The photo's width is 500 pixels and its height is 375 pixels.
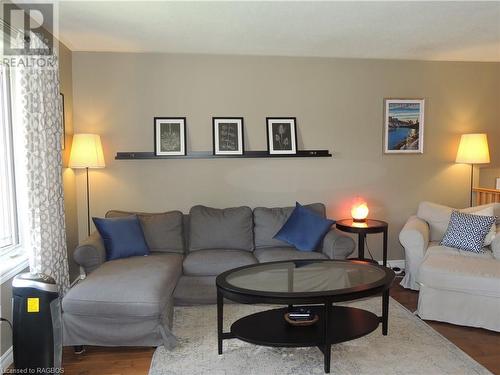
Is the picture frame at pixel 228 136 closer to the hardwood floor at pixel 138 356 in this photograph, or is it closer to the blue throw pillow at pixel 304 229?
the blue throw pillow at pixel 304 229

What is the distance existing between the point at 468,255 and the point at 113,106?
12.6 ft

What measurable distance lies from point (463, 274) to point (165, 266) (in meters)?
2.45

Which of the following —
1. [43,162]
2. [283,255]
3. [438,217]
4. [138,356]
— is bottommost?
[138,356]

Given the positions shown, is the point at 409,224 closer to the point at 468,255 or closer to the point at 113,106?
the point at 468,255

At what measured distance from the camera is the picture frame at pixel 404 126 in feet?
16.1

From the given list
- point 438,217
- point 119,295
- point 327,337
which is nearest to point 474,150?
point 438,217

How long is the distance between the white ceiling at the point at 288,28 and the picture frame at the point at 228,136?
74 centimetres

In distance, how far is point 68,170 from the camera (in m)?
4.30

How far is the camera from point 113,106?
4496 millimetres

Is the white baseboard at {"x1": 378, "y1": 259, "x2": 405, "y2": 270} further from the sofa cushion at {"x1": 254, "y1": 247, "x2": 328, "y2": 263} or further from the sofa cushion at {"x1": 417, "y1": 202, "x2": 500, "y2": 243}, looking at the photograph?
the sofa cushion at {"x1": 254, "y1": 247, "x2": 328, "y2": 263}

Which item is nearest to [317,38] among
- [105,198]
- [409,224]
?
[409,224]

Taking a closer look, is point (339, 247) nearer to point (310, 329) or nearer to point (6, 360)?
point (310, 329)

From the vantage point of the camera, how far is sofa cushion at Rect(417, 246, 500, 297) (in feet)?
11.0

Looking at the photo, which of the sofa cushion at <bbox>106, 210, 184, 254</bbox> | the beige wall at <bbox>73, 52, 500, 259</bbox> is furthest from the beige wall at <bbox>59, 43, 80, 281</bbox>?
the sofa cushion at <bbox>106, 210, 184, 254</bbox>
